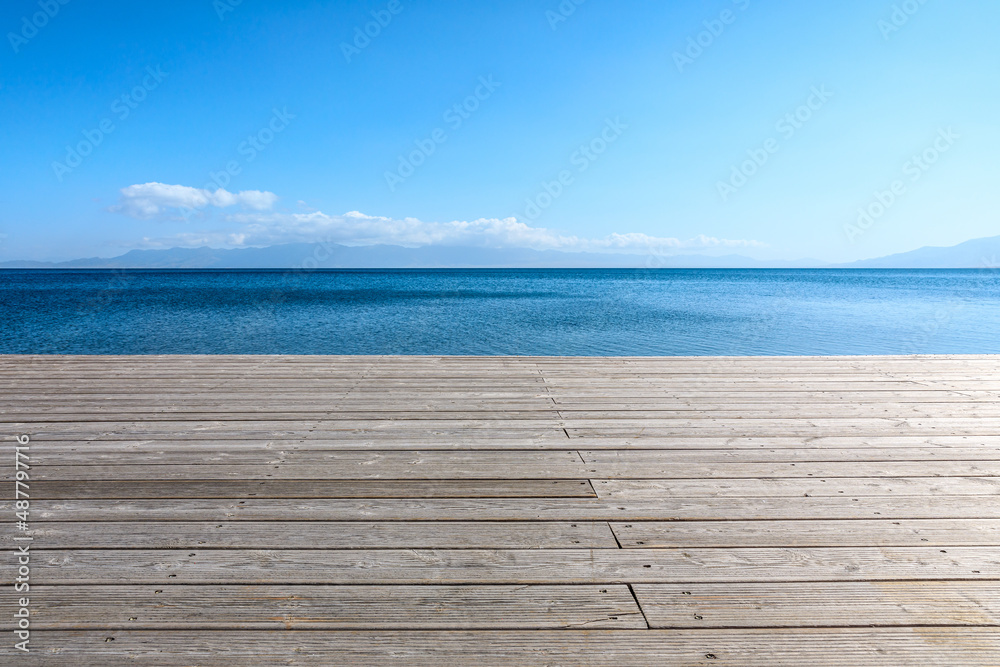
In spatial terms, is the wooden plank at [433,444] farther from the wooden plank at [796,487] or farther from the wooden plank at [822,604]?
the wooden plank at [822,604]

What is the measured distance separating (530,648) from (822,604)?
855mm

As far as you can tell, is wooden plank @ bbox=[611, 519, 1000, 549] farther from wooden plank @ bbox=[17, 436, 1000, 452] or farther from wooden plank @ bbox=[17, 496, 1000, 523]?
wooden plank @ bbox=[17, 436, 1000, 452]

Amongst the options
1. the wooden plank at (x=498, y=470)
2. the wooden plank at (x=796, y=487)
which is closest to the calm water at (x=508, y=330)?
the wooden plank at (x=498, y=470)

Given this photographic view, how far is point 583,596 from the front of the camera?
5.36 feet

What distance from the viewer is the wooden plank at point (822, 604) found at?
60.1 inches

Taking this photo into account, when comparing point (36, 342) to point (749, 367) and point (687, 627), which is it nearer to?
point (749, 367)

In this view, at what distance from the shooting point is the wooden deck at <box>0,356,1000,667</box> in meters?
1.46

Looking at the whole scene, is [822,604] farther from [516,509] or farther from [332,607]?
[332,607]

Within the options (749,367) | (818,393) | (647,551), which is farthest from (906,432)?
(647,551)

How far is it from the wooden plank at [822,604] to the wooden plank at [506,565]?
0.05 meters

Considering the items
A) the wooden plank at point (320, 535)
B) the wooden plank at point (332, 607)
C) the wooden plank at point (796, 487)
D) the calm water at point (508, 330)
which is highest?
the wooden plank at point (796, 487)

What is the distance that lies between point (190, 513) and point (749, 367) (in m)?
4.37

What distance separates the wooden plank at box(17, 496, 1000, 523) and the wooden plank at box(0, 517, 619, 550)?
5cm

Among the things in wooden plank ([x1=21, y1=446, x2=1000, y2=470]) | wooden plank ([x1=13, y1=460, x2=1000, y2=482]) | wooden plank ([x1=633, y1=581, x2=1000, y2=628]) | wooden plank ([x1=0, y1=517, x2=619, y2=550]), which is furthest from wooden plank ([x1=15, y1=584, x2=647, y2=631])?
wooden plank ([x1=21, y1=446, x2=1000, y2=470])
